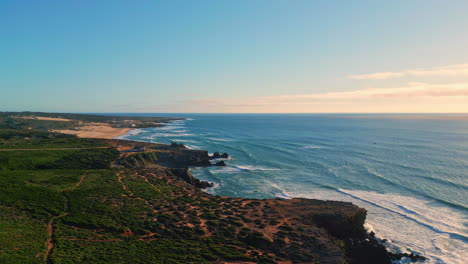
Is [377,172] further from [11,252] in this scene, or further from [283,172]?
[11,252]

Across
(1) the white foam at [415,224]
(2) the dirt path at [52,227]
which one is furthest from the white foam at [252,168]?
(2) the dirt path at [52,227]

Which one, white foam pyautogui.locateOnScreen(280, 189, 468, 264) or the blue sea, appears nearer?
white foam pyautogui.locateOnScreen(280, 189, 468, 264)

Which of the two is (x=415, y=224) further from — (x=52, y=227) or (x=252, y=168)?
(x=52, y=227)

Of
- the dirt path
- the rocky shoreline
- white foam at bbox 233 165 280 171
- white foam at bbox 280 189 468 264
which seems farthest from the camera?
white foam at bbox 233 165 280 171

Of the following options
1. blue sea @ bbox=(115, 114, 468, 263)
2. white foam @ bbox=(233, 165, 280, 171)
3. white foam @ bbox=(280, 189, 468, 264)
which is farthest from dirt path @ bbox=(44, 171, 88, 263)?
white foam @ bbox=(233, 165, 280, 171)

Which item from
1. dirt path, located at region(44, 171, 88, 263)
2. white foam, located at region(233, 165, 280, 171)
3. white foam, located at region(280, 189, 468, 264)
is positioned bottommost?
white foam, located at region(280, 189, 468, 264)

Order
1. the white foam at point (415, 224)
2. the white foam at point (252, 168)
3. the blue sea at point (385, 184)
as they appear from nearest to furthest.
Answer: the white foam at point (415, 224)
the blue sea at point (385, 184)
the white foam at point (252, 168)

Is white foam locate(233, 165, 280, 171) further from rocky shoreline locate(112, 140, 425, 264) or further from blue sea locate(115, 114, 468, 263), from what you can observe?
rocky shoreline locate(112, 140, 425, 264)

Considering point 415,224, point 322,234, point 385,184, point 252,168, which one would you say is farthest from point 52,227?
point 385,184

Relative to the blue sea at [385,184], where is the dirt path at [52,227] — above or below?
above

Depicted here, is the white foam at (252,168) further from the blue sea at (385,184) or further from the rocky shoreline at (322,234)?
A: the rocky shoreline at (322,234)
